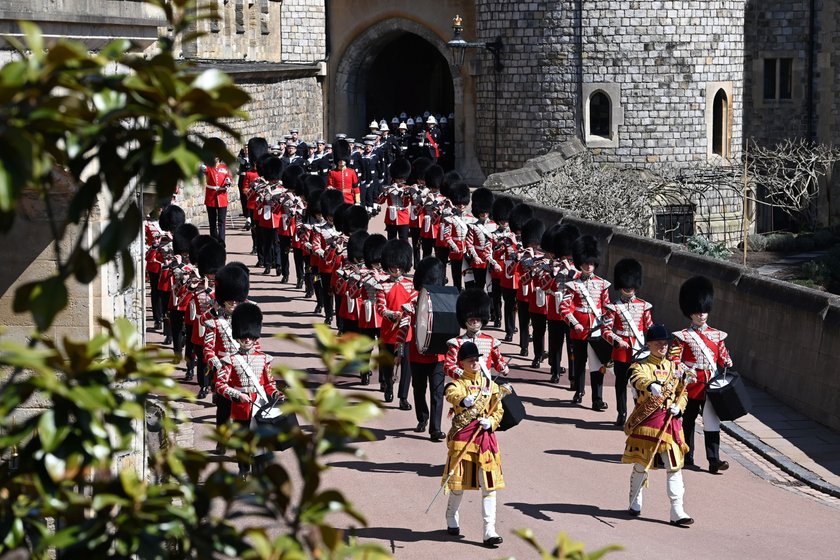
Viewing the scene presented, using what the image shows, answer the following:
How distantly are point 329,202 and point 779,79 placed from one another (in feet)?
55.3

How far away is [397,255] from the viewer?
36.3 ft

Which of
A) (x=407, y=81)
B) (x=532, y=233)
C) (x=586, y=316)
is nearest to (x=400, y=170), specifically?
(x=532, y=233)

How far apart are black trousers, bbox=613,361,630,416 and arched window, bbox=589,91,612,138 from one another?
612 inches

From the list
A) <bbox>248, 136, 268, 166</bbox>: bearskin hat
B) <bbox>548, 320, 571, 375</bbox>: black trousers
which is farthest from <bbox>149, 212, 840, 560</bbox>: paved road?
<bbox>248, 136, 268, 166</bbox>: bearskin hat

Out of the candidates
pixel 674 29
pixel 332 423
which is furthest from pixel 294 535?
pixel 674 29

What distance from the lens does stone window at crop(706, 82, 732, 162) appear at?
26000 millimetres

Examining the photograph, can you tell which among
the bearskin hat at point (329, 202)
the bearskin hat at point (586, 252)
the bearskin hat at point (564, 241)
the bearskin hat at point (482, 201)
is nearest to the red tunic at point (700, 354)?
the bearskin hat at point (586, 252)

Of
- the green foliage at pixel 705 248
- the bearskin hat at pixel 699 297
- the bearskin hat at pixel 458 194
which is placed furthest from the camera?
the green foliage at pixel 705 248

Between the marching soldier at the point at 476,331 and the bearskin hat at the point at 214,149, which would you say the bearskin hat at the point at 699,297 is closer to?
the marching soldier at the point at 476,331

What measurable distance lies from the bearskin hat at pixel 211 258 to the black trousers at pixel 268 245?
498cm

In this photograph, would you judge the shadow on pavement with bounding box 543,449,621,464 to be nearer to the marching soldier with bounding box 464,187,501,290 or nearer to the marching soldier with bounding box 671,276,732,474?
the marching soldier with bounding box 671,276,732,474

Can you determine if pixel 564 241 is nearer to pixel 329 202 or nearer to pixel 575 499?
pixel 329 202

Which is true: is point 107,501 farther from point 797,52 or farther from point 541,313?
point 797,52

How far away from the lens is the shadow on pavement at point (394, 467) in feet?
30.0
